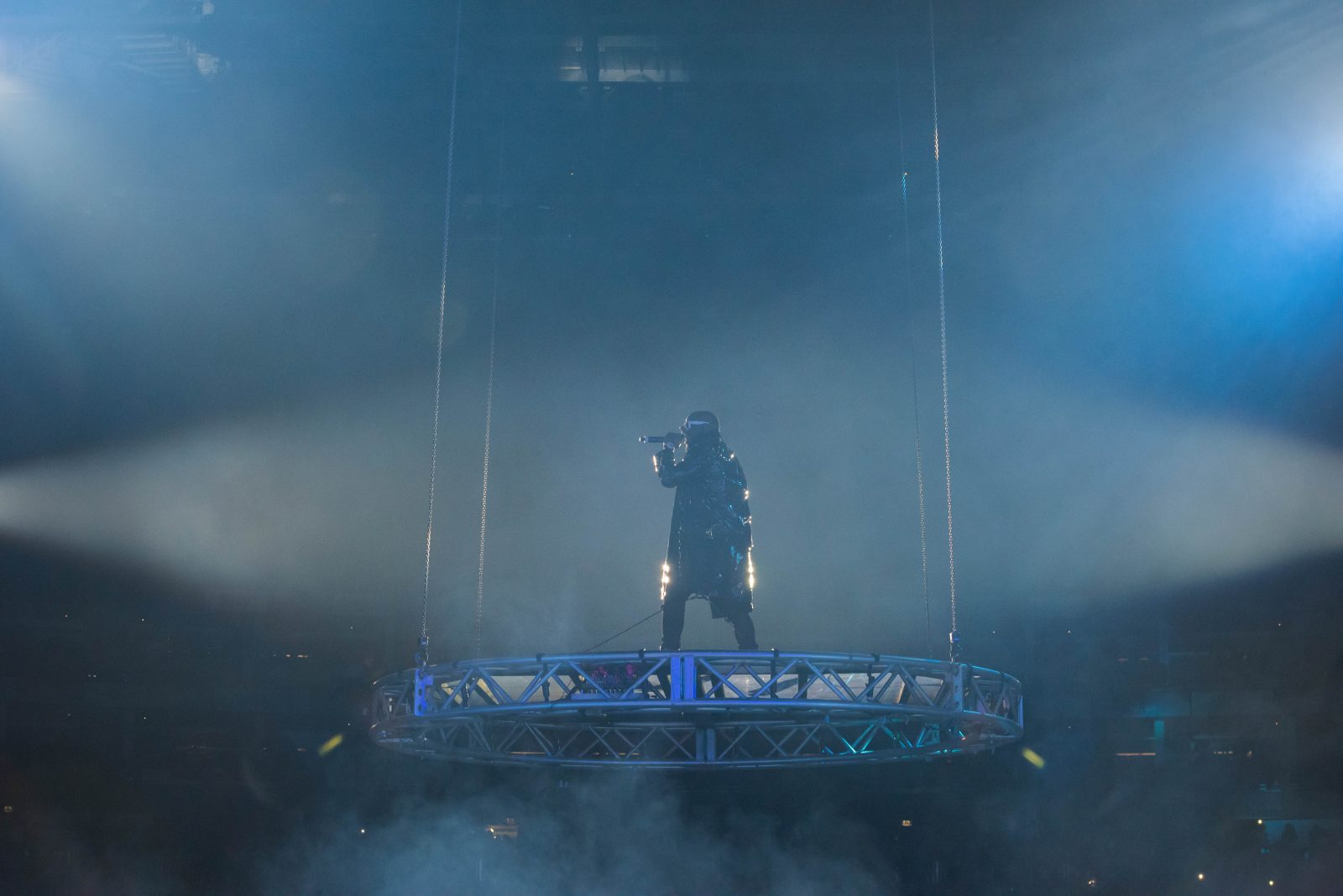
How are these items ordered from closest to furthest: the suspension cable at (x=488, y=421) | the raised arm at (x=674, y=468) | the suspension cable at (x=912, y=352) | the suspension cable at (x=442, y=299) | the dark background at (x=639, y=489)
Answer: the raised arm at (x=674, y=468) < the suspension cable at (x=442, y=299) < the suspension cable at (x=912, y=352) < the dark background at (x=639, y=489) < the suspension cable at (x=488, y=421)

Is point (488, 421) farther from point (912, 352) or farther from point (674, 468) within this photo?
point (912, 352)

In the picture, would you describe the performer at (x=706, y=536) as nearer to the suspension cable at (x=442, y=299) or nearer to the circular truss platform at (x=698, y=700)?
the circular truss platform at (x=698, y=700)

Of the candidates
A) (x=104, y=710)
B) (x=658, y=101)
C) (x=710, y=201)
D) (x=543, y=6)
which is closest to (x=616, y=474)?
(x=710, y=201)

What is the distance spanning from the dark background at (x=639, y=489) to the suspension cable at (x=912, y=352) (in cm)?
8

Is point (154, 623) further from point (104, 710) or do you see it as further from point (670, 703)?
point (670, 703)

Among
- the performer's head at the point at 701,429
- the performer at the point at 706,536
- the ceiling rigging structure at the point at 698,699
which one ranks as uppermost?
the performer's head at the point at 701,429

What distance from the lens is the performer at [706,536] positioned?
31.6ft

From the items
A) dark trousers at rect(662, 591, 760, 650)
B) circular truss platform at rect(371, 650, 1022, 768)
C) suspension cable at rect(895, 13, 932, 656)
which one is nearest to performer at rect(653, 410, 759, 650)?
dark trousers at rect(662, 591, 760, 650)

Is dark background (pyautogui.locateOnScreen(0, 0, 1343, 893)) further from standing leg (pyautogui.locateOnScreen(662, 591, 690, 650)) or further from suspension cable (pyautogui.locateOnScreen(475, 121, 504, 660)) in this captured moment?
standing leg (pyautogui.locateOnScreen(662, 591, 690, 650))

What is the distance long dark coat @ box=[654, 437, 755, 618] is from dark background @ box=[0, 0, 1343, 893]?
3.74 metres

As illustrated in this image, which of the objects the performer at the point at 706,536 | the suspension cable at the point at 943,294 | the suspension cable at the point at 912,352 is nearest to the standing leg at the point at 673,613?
the performer at the point at 706,536

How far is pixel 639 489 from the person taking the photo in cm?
1370

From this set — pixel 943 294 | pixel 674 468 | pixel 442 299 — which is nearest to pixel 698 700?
pixel 674 468

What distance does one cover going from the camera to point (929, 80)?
37.8 feet
